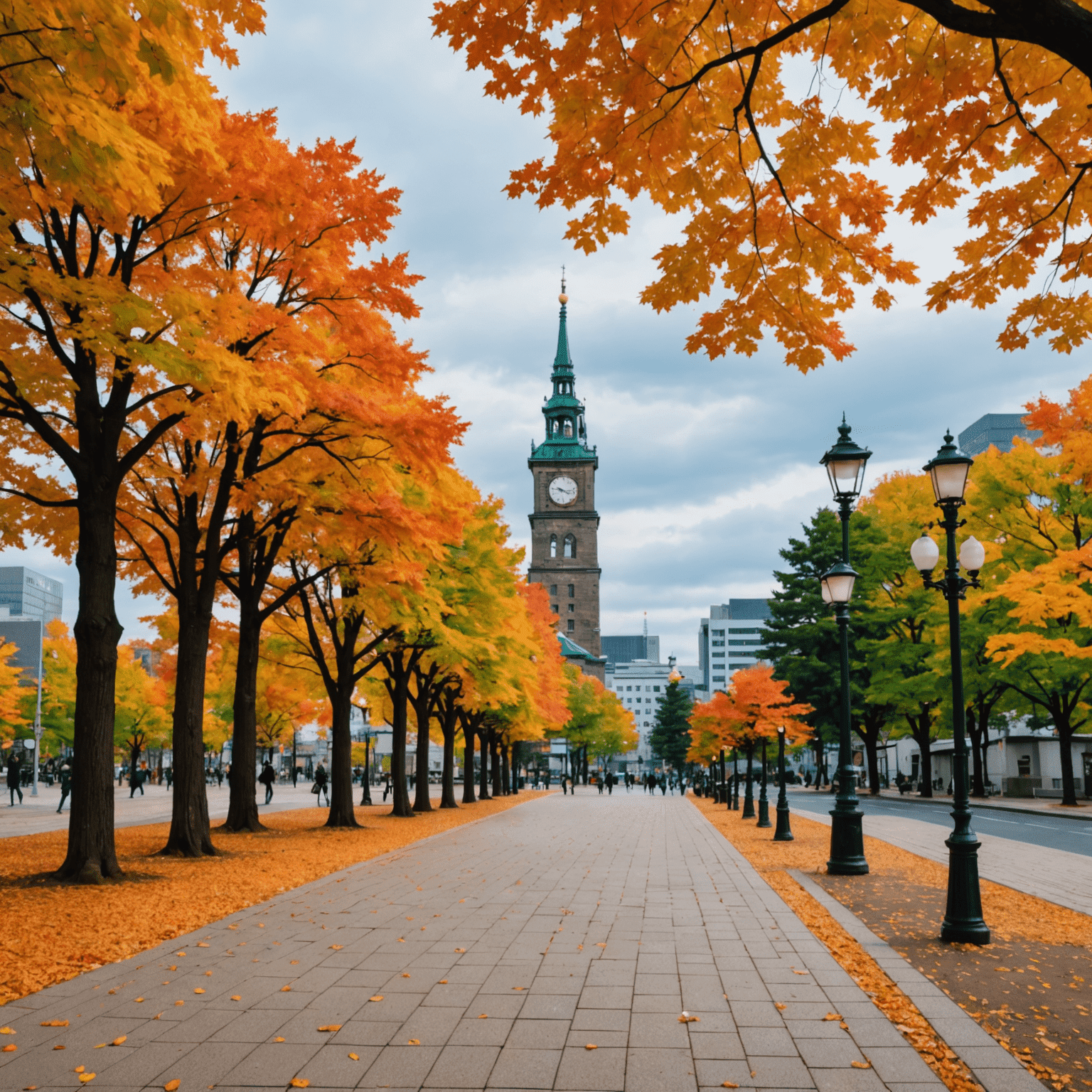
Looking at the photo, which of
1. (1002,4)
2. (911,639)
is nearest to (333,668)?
(1002,4)

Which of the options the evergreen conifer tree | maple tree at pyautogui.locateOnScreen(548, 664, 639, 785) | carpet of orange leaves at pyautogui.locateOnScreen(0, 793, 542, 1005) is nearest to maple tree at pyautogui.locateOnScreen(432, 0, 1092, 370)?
carpet of orange leaves at pyautogui.locateOnScreen(0, 793, 542, 1005)

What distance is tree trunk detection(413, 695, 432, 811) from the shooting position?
98.3 feet

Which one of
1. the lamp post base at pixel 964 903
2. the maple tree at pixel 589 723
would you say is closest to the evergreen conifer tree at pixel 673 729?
the maple tree at pixel 589 723

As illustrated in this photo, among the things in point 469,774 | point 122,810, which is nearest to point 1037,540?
point 469,774

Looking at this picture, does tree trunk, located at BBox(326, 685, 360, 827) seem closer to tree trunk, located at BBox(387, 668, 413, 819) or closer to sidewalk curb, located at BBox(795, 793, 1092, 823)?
tree trunk, located at BBox(387, 668, 413, 819)

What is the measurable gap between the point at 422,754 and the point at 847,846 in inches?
770

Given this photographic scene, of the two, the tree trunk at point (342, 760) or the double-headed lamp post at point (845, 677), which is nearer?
the double-headed lamp post at point (845, 677)

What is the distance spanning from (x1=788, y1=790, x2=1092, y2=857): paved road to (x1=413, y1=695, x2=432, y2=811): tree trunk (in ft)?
45.1

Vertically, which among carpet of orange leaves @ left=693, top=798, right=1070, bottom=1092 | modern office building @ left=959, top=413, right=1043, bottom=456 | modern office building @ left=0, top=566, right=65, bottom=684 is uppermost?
modern office building @ left=959, top=413, right=1043, bottom=456

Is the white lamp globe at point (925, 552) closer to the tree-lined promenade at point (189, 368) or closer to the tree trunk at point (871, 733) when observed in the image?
the tree-lined promenade at point (189, 368)

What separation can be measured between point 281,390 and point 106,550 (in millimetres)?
3093

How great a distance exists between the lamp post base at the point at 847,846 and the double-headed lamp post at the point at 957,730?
A: 3.71 metres

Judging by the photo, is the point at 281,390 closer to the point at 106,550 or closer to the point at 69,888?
the point at 106,550

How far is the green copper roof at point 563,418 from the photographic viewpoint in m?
117
